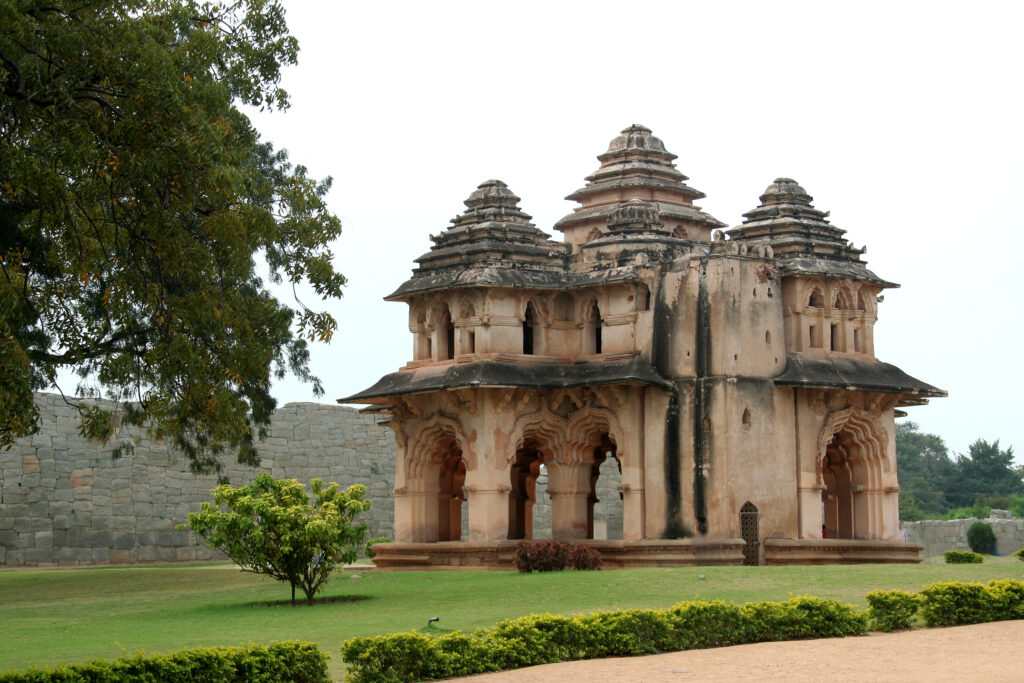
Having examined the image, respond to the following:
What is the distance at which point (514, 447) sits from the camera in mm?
25516

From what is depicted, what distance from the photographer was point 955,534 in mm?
39312

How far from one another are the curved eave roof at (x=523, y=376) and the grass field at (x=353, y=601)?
3261mm

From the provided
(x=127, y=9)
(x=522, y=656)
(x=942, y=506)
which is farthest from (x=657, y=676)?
(x=942, y=506)

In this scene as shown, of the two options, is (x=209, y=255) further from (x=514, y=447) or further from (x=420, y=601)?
(x=514, y=447)

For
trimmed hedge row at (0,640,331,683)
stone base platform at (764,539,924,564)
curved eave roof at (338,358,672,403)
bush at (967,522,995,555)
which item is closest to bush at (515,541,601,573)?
curved eave roof at (338,358,672,403)

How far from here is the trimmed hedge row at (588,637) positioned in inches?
496

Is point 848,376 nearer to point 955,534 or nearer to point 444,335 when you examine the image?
point 444,335

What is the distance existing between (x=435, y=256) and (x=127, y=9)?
47.7 ft

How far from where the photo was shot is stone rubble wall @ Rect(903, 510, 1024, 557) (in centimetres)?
3650

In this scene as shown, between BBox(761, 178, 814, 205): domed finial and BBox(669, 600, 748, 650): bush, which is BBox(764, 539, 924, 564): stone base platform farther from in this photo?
BBox(669, 600, 748, 650): bush

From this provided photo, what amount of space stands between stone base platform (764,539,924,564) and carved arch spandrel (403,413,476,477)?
5.42m

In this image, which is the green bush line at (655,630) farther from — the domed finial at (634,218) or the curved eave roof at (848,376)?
the domed finial at (634,218)

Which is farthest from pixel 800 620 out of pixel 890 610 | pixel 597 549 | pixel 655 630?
pixel 597 549

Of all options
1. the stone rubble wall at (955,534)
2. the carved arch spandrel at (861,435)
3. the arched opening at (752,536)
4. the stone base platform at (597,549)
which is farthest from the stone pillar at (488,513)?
the stone rubble wall at (955,534)
